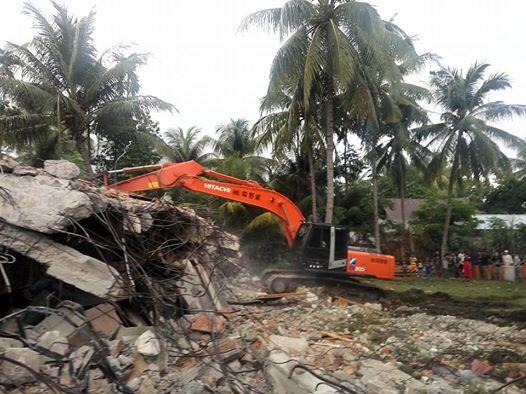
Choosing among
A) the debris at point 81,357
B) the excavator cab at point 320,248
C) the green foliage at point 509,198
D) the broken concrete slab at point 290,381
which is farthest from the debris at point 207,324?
the green foliage at point 509,198

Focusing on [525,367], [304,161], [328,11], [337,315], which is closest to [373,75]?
[328,11]

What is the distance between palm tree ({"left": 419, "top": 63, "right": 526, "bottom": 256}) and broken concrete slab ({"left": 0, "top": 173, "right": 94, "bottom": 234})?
844 inches

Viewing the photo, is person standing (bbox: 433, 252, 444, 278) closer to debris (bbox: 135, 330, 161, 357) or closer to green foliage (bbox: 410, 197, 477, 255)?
green foliage (bbox: 410, 197, 477, 255)

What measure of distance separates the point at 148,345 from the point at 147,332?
1.09 feet

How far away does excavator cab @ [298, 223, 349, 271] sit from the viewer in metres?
13.0

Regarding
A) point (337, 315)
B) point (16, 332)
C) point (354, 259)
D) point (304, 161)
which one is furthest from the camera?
point (304, 161)

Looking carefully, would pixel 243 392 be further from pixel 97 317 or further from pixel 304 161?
pixel 304 161

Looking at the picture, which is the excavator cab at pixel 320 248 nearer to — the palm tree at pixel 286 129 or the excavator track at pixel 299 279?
the excavator track at pixel 299 279

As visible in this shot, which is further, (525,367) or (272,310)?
(272,310)

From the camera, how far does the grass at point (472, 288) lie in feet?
47.7

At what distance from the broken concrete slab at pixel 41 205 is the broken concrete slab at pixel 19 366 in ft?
5.26

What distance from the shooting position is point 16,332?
563 centimetres

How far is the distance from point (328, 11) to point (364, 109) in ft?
12.4

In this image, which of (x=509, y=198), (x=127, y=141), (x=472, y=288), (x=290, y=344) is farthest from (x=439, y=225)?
(x=290, y=344)
